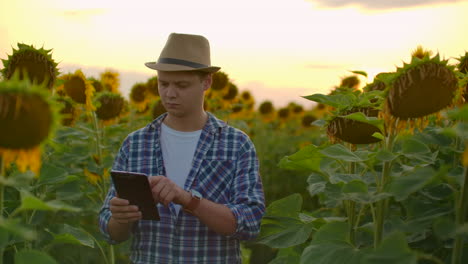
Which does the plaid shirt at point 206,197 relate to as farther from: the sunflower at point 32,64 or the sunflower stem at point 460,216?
the sunflower stem at point 460,216

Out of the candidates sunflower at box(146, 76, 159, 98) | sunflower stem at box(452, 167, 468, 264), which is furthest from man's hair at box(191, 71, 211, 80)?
sunflower at box(146, 76, 159, 98)

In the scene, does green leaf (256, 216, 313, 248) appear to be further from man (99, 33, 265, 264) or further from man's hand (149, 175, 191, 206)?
man's hand (149, 175, 191, 206)

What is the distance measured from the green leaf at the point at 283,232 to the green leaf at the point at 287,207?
62 millimetres

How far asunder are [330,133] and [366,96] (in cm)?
19

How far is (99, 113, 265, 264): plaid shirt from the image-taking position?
2.45 meters

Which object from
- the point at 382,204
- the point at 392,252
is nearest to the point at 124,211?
the point at 382,204

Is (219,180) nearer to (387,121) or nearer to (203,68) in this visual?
(203,68)

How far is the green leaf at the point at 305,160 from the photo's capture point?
2041mm

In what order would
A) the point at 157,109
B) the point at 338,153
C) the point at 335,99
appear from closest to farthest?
the point at 338,153 < the point at 335,99 < the point at 157,109

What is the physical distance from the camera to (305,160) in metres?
2.15

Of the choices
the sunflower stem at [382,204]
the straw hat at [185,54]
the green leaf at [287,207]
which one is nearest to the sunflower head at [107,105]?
the straw hat at [185,54]

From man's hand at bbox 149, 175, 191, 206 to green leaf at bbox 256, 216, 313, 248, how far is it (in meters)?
0.40

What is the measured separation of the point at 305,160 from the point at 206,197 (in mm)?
508

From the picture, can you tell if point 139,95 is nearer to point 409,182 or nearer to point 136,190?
point 136,190
